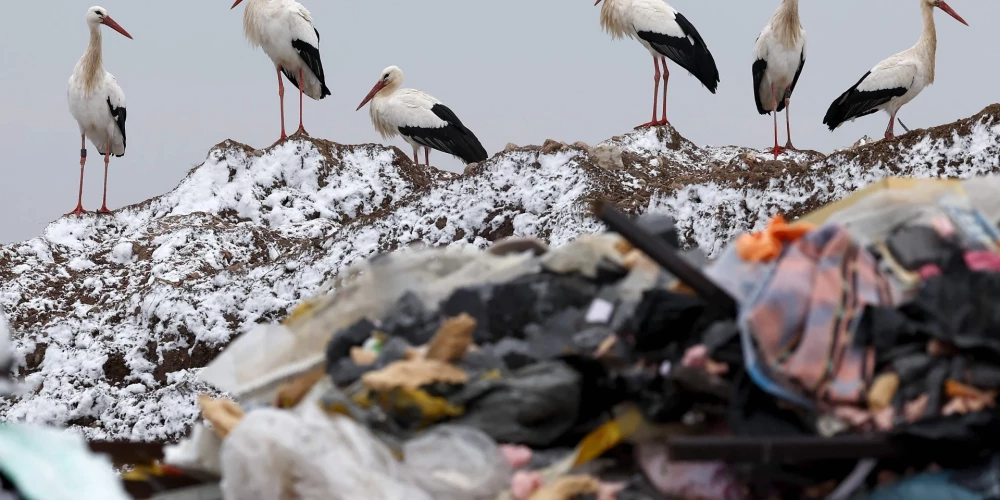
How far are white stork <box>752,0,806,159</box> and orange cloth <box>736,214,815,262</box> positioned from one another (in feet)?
39.4

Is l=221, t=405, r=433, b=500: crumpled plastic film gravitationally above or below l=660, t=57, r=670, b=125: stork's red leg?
below

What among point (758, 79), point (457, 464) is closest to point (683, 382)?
point (457, 464)

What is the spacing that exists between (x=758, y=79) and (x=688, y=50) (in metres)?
1.19

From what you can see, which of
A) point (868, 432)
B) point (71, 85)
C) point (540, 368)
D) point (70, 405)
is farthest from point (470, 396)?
point (71, 85)

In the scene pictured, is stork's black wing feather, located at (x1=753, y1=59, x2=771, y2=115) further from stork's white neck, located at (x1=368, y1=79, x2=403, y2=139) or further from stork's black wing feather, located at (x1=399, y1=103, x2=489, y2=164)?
stork's white neck, located at (x1=368, y1=79, x2=403, y2=139)

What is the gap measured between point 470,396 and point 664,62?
44.7 feet

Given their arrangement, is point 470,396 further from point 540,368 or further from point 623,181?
point 623,181

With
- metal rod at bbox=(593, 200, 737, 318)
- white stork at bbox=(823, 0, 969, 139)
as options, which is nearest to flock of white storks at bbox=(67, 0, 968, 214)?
white stork at bbox=(823, 0, 969, 139)

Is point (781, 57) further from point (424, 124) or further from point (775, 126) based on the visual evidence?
point (424, 124)

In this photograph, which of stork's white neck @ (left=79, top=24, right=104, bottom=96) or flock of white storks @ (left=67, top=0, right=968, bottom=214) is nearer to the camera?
flock of white storks @ (left=67, top=0, right=968, bottom=214)

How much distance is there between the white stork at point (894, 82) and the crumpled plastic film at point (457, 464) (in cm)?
1291

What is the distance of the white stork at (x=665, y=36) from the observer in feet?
50.2

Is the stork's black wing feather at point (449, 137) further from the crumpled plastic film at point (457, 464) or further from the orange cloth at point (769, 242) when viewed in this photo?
the crumpled plastic film at point (457, 464)

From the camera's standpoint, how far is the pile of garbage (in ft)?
7.28
